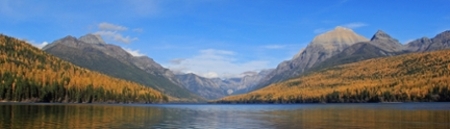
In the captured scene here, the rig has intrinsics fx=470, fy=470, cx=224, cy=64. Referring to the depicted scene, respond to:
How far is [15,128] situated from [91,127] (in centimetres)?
971

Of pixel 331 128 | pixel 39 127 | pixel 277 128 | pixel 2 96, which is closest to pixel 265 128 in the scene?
pixel 277 128

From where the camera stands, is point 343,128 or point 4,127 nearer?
point 4,127

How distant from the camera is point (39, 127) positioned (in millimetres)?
59938

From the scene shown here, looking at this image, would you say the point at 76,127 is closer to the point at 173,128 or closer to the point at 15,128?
the point at 15,128

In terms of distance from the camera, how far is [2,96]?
7869 inches

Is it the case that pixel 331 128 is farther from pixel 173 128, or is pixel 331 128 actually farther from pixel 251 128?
pixel 173 128

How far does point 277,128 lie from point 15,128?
34.8 m

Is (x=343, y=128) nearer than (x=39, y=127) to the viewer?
No

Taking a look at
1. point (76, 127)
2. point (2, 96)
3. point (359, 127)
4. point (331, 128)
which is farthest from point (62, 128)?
point (2, 96)

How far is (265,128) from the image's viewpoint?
68375 millimetres

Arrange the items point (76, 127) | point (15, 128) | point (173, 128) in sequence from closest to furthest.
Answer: point (15, 128)
point (76, 127)
point (173, 128)

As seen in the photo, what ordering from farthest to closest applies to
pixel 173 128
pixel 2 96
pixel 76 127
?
pixel 2 96 → pixel 173 128 → pixel 76 127

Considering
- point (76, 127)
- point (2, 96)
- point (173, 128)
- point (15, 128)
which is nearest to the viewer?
point (15, 128)

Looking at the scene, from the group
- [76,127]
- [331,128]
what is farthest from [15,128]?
[331,128]
